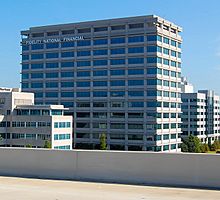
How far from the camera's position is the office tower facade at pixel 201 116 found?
141375mm

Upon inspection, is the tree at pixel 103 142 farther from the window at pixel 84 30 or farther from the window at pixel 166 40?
the window at pixel 84 30

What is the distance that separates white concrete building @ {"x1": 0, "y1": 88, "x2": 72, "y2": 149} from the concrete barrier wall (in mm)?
67878

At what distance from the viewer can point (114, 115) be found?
354 ft

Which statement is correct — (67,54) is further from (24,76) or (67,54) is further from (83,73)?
(24,76)

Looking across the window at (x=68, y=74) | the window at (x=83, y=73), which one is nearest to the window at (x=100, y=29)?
the window at (x=83, y=73)

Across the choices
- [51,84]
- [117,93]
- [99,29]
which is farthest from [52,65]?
[117,93]

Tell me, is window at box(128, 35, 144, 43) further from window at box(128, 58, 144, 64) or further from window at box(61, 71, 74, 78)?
window at box(61, 71, 74, 78)

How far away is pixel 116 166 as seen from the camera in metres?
14.2

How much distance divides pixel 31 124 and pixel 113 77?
96.5 ft

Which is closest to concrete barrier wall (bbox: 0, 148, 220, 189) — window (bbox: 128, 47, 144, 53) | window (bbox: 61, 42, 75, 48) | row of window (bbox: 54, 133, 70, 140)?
row of window (bbox: 54, 133, 70, 140)

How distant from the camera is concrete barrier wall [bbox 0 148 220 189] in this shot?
1312cm

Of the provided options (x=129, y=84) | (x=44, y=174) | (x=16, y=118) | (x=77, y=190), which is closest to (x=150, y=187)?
(x=77, y=190)

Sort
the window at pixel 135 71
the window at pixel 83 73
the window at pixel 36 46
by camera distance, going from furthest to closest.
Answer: the window at pixel 36 46
the window at pixel 83 73
the window at pixel 135 71

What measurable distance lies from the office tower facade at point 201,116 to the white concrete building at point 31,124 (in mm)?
61495
